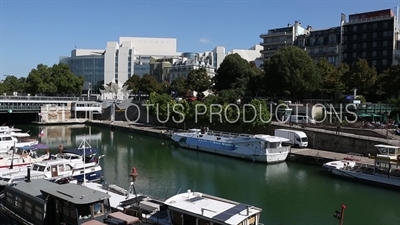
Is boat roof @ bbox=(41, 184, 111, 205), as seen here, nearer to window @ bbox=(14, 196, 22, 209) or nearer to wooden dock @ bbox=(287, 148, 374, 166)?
window @ bbox=(14, 196, 22, 209)

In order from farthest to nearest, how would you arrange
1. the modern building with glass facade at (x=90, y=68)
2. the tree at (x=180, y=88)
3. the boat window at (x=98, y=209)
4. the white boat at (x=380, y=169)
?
the modern building with glass facade at (x=90, y=68) → the tree at (x=180, y=88) → the white boat at (x=380, y=169) → the boat window at (x=98, y=209)

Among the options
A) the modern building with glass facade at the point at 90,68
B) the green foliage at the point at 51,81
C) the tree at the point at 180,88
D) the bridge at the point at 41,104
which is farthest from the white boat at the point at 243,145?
the modern building with glass facade at the point at 90,68

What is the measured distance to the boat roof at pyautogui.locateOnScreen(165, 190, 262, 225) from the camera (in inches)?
548

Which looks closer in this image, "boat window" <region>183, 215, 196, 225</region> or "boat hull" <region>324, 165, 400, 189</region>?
"boat window" <region>183, 215, 196, 225</region>

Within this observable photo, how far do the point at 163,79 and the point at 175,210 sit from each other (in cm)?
9965

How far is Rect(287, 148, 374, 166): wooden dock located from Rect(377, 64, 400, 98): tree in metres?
18.4

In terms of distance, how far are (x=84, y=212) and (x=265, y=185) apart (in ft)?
53.4

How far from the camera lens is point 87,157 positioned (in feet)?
99.5

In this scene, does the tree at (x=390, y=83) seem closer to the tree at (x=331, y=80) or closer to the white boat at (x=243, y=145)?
the tree at (x=331, y=80)

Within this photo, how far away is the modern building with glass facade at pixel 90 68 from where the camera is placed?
11631 cm

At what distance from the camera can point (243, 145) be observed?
124 ft

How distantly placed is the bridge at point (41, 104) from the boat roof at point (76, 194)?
56118 millimetres

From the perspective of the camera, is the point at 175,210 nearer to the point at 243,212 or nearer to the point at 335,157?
the point at 243,212

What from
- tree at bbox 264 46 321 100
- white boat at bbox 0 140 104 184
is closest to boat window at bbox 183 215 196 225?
white boat at bbox 0 140 104 184
